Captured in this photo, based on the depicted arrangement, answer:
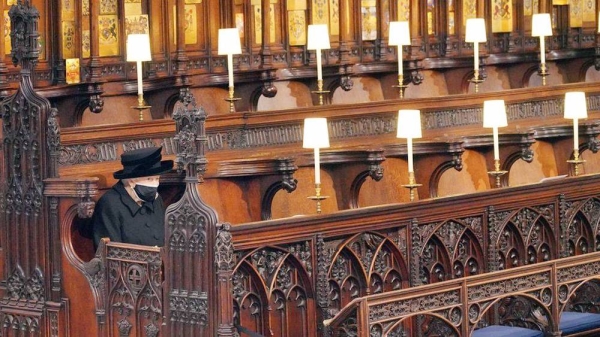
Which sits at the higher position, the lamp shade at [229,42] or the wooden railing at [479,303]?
the lamp shade at [229,42]

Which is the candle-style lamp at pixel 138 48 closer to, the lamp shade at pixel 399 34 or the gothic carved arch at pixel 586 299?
the lamp shade at pixel 399 34

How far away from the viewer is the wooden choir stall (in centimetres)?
922

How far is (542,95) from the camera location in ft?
51.9

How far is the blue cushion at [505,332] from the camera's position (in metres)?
9.75

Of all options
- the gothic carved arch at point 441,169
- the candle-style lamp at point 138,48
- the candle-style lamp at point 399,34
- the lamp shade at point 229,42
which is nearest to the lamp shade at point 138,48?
the candle-style lamp at point 138,48

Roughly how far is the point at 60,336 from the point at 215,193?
2.38 meters

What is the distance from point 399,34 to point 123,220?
6184 millimetres

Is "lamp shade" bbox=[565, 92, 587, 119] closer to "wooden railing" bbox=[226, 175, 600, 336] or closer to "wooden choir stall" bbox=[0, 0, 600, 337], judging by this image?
"wooden choir stall" bbox=[0, 0, 600, 337]

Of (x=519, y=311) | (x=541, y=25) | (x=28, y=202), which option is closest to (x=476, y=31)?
(x=541, y=25)

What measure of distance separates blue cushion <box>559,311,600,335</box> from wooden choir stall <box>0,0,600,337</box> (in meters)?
0.02

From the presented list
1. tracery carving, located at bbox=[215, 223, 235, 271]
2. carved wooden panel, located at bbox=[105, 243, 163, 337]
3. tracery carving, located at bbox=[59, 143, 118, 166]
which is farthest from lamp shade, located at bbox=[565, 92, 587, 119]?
tracery carving, located at bbox=[215, 223, 235, 271]

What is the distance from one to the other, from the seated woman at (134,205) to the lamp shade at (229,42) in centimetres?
363

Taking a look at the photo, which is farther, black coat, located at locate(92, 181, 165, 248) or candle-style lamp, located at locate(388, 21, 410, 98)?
candle-style lamp, located at locate(388, 21, 410, 98)

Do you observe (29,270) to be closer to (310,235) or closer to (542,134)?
(310,235)
